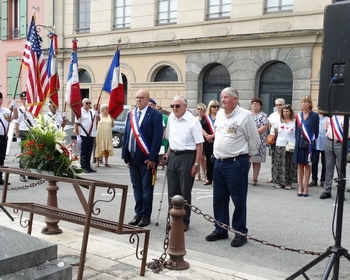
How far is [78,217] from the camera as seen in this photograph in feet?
16.2

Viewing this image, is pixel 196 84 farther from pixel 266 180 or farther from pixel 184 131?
pixel 184 131

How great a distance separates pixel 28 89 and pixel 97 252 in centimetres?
528

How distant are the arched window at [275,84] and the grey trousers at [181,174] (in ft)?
46.3

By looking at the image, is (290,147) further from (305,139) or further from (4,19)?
(4,19)

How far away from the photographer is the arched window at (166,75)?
75.7 ft

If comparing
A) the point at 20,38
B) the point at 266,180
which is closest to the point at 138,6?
the point at 20,38

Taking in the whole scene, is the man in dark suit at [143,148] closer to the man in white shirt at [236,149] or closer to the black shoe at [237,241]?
the man in white shirt at [236,149]

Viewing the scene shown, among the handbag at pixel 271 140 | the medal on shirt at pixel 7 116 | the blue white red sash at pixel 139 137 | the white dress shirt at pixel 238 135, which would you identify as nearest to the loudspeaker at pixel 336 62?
the white dress shirt at pixel 238 135

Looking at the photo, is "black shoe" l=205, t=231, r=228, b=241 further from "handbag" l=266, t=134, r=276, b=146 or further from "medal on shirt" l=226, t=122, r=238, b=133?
"handbag" l=266, t=134, r=276, b=146

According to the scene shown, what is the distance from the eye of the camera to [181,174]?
6512 millimetres

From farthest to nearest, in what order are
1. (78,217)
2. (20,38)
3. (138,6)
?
(20,38) < (138,6) < (78,217)

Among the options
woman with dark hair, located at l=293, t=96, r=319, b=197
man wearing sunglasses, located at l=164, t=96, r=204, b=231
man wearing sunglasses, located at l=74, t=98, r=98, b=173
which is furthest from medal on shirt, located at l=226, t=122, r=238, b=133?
man wearing sunglasses, located at l=74, t=98, r=98, b=173

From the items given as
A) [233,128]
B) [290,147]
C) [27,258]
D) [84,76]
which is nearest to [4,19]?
[84,76]

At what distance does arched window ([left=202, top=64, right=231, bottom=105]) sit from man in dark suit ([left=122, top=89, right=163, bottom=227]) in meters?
15.1
